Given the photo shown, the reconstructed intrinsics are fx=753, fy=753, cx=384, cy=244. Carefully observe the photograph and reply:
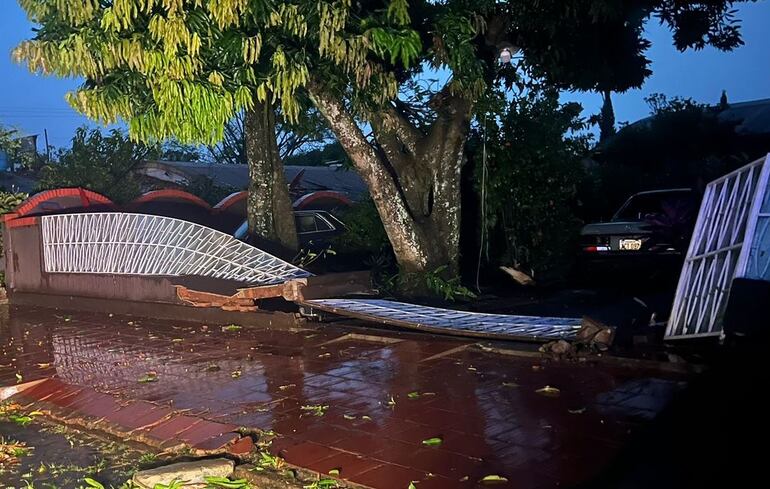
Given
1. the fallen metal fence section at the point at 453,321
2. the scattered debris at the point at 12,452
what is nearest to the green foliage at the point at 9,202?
the fallen metal fence section at the point at 453,321

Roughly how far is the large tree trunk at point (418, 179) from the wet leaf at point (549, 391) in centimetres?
456

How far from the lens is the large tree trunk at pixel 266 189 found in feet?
39.3

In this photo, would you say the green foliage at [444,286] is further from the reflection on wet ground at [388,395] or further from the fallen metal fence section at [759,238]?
the fallen metal fence section at [759,238]

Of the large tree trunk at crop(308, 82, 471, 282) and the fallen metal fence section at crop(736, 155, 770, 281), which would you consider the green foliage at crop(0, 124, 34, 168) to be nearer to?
the large tree trunk at crop(308, 82, 471, 282)

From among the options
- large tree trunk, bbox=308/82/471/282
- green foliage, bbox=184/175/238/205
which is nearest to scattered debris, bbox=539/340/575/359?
large tree trunk, bbox=308/82/471/282

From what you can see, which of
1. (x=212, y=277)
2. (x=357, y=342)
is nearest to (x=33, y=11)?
(x=212, y=277)

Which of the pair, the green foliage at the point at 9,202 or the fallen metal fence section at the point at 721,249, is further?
the green foliage at the point at 9,202

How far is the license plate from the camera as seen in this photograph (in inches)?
402

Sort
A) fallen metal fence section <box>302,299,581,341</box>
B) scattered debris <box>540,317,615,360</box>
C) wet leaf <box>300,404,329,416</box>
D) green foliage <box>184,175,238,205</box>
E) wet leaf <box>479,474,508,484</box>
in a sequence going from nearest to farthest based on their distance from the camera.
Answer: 1. wet leaf <box>479,474,508,484</box>
2. wet leaf <box>300,404,329,416</box>
3. scattered debris <box>540,317,615,360</box>
4. fallen metal fence section <box>302,299,581,341</box>
5. green foliage <box>184,175,238,205</box>

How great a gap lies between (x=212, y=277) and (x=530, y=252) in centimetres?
472

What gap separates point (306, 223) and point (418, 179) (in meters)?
5.45

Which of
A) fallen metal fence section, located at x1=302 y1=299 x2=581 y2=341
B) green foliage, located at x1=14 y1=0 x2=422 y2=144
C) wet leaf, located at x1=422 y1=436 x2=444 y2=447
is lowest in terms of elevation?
wet leaf, located at x1=422 y1=436 x2=444 y2=447

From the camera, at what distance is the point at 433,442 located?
4582mm

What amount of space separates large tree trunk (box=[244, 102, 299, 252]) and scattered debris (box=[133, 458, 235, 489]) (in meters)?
7.51
